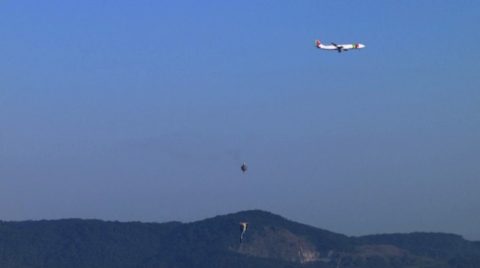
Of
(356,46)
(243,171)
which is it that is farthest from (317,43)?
(243,171)

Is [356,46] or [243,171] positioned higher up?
[356,46]

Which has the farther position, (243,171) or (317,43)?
(317,43)

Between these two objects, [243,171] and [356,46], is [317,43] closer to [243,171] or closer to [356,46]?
[356,46]

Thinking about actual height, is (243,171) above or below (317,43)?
below

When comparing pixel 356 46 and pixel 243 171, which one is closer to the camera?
pixel 243 171
